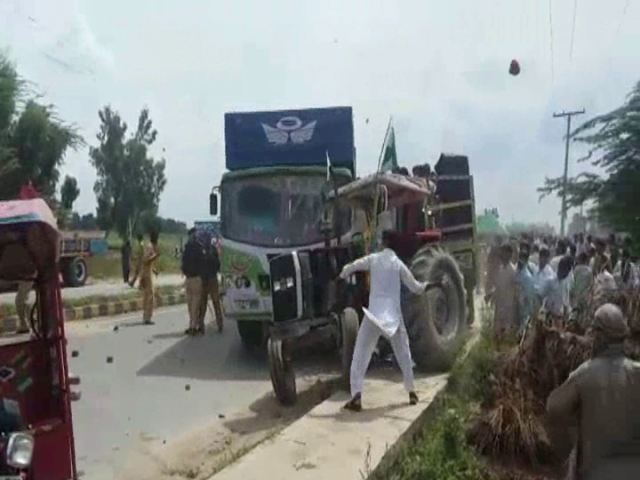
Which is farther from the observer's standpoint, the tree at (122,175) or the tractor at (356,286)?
the tree at (122,175)

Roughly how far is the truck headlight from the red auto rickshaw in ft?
2.57

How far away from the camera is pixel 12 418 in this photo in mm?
4812

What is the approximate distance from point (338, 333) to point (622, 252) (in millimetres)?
6759

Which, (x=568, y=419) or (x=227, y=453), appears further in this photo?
(x=227, y=453)

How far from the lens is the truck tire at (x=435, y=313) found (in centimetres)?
980

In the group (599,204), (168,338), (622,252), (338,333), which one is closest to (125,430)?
(338,333)

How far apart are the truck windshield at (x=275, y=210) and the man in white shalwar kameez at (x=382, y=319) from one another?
2948 millimetres

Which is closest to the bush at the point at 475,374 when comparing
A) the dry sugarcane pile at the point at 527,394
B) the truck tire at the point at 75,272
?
the dry sugarcane pile at the point at 527,394

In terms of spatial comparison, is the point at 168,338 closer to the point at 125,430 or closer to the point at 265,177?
the point at 265,177

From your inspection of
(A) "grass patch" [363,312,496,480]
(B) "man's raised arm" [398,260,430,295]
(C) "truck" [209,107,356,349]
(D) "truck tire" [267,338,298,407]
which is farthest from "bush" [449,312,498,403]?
(C) "truck" [209,107,356,349]

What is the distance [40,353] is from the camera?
5852mm

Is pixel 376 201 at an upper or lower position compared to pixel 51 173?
lower

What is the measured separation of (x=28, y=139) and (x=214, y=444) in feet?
106

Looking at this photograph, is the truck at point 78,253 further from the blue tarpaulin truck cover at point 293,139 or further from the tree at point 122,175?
the tree at point 122,175
